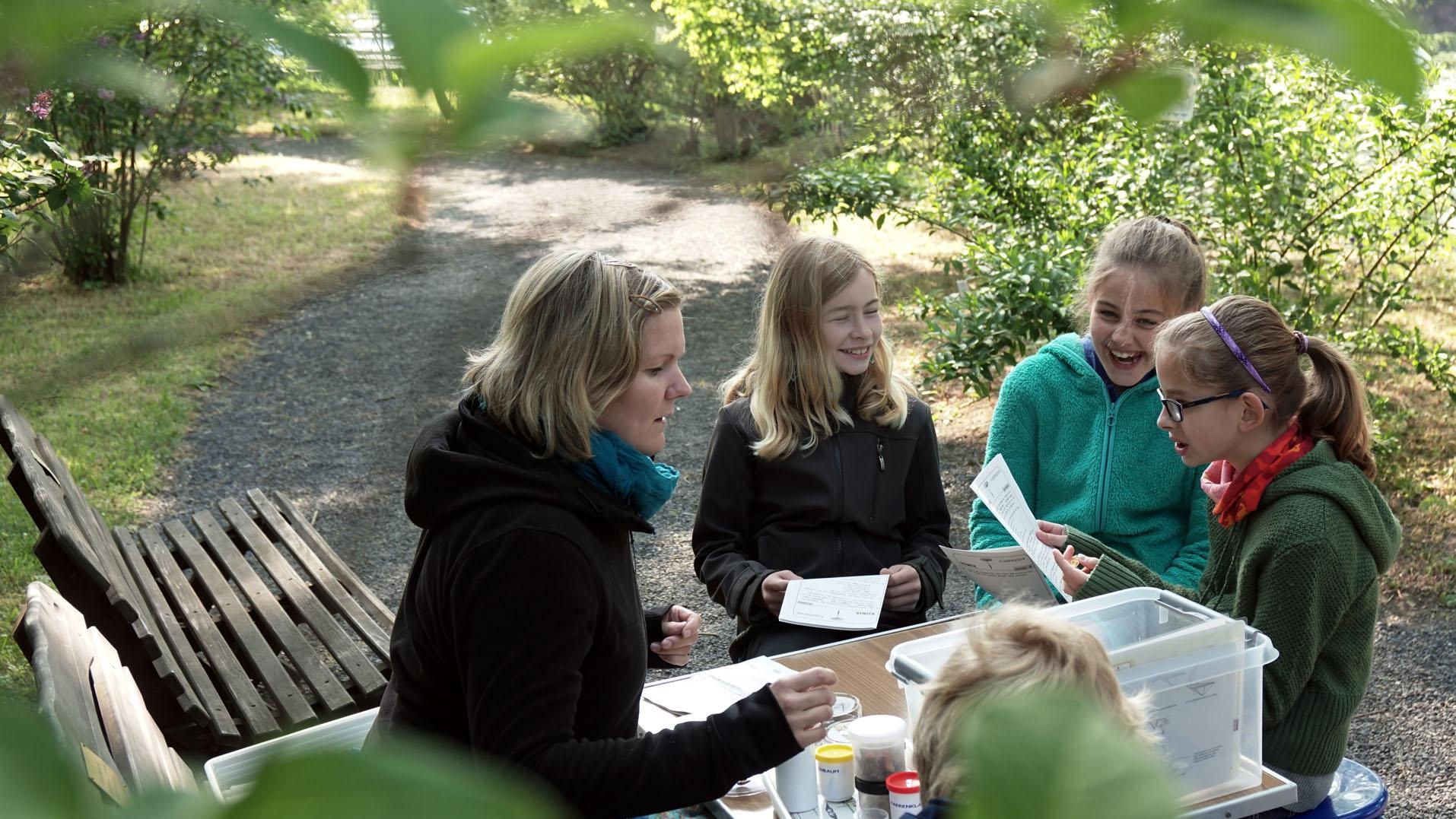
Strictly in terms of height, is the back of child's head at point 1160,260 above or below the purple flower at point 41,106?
below

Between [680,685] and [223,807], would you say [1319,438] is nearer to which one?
[680,685]

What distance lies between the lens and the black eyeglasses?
8.03 feet

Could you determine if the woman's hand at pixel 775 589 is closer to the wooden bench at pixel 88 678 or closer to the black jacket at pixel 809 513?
the black jacket at pixel 809 513

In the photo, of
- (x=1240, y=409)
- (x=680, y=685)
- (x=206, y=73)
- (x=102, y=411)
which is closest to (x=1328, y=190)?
(x=1240, y=409)

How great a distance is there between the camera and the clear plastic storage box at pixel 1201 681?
1.87 meters

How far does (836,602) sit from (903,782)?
979 millimetres

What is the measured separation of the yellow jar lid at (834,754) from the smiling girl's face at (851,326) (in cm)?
133

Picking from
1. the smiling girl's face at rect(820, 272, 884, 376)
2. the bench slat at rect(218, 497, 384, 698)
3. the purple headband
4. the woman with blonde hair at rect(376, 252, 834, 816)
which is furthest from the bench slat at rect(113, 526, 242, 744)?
the purple headband

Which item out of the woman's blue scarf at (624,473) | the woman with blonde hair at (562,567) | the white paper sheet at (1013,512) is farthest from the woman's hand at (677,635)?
the white paper sheet at (1013,512)

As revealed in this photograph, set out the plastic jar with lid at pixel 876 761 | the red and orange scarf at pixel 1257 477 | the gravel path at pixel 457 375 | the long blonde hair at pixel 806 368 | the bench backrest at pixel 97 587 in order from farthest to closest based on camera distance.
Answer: the long blonde hair at pixel 806 368 < the bench backrest at pixel 97 587 < the red and orange scarf at pixel 1257 477 < the plastic jar with lid at pixel 876 761 < the gravel path at pixel 457 375

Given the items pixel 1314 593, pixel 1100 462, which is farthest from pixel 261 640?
pixel 1314 593

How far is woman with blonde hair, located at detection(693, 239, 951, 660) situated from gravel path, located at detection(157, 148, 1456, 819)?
503 mm

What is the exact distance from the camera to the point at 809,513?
10.3 feet

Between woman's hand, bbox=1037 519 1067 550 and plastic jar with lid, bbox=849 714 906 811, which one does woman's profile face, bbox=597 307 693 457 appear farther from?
woman's hand, bbox=1037 519 1067 550
